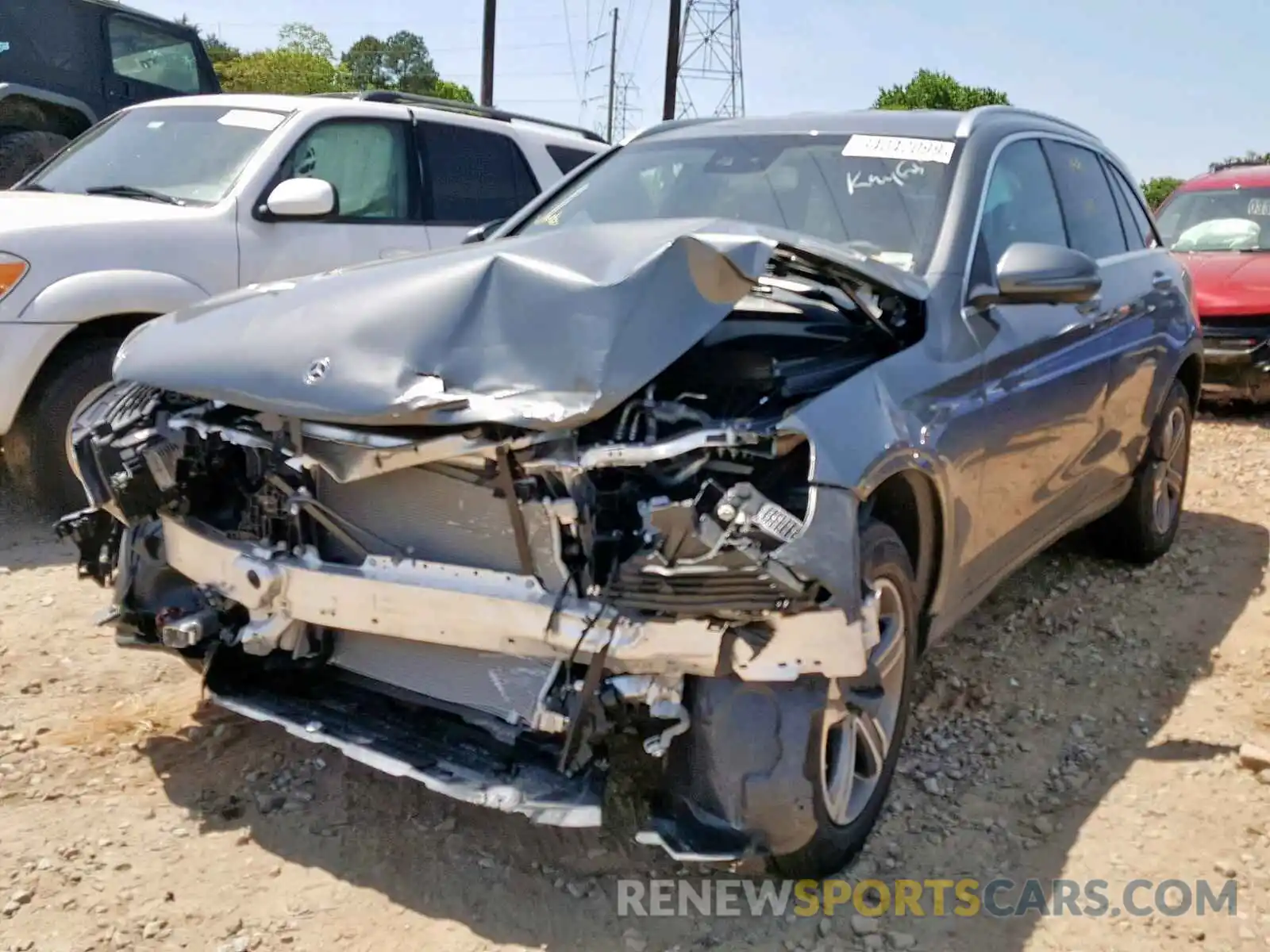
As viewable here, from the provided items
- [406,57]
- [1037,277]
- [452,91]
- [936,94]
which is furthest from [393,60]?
[1037,277]

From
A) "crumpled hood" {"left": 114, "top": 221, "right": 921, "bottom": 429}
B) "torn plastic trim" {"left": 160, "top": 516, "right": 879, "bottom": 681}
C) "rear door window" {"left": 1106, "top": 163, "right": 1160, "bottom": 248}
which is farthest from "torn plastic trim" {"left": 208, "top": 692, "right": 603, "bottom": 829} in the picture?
"rear door window" {"left": 1106, "top": 163, "right": 1160, "bottom": 248}

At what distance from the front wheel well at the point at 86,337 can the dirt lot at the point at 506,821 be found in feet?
3.45

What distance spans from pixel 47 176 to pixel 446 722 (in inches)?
182

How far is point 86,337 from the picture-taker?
5.06 m

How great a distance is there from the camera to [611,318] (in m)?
2.46

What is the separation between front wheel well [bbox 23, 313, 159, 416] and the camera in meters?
4.96

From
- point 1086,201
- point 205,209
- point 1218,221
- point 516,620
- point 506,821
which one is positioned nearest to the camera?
point 516,620

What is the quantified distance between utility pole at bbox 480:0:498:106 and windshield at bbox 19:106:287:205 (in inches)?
653

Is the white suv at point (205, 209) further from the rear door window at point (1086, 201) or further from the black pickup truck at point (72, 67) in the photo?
the rear door window at point (1086, 201)

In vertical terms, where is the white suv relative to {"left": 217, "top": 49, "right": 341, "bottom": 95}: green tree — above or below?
below

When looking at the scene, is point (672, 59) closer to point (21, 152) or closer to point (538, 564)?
point (21, 152)

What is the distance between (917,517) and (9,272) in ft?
12.7

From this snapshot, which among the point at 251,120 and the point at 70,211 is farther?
the point at 251,120

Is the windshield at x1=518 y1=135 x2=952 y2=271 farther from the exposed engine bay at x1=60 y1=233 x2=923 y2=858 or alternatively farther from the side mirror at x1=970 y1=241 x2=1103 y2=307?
the exposed engine bay at x1=60 y1=233 x2=923 y2=858
